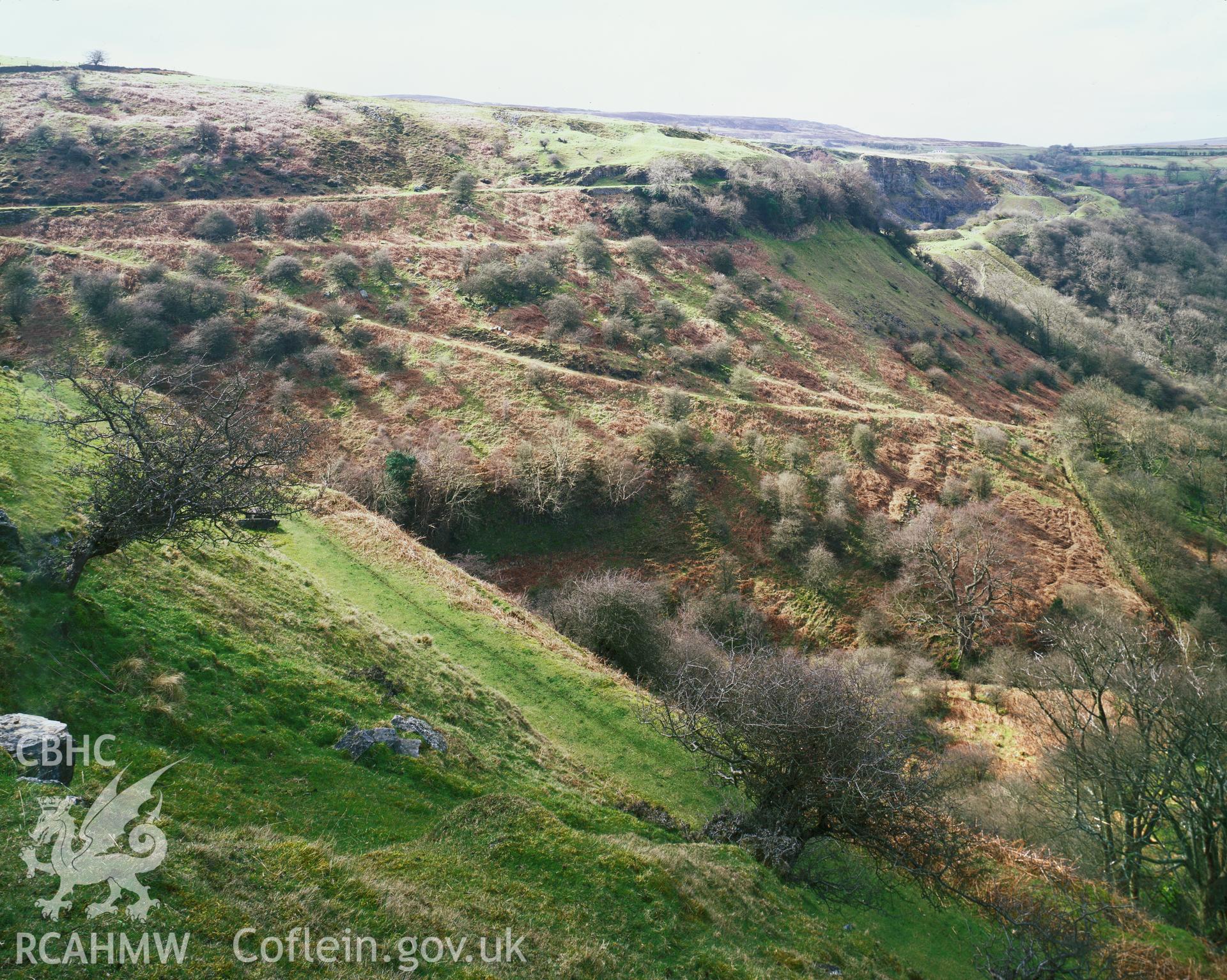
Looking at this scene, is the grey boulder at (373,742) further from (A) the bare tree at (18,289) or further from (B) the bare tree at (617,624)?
(A) the bare tree at (18,289)

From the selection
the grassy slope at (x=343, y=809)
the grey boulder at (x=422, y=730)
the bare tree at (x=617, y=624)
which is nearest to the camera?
the grassy slope at (x=343, y=809)

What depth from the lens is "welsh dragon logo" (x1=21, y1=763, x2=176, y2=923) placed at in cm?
652

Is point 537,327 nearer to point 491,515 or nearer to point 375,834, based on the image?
point 491,515

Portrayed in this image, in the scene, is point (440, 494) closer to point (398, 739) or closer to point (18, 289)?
point (398, 739)

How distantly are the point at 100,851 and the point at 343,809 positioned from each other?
12.5 feet

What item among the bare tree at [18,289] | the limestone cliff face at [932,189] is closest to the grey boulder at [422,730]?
the bare tree at [18,289]

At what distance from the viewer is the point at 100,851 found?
7043 millimetres

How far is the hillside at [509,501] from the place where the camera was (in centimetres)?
998

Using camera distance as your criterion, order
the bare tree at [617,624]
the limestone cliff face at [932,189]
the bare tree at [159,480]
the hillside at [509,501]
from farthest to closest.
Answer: the limestone cliff face at [932,189], the bare tree at [617,624], the bare tree at [159,480], the hillside at [509,501]

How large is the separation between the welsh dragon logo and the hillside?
0.87 ft

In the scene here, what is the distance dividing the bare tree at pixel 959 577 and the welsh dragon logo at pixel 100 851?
118 ft

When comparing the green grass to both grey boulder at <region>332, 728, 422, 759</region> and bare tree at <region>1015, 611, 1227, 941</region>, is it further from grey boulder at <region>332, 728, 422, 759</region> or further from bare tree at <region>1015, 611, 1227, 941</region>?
grey boulder at <region>332, 728, 422, 759</region>

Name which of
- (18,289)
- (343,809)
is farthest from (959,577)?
(18,289)

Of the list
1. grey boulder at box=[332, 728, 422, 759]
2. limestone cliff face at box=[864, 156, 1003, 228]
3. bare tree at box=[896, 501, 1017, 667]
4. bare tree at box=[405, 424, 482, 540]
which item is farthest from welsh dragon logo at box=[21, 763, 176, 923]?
limestone cliff face at box=[864, 156, 1003, 228]
